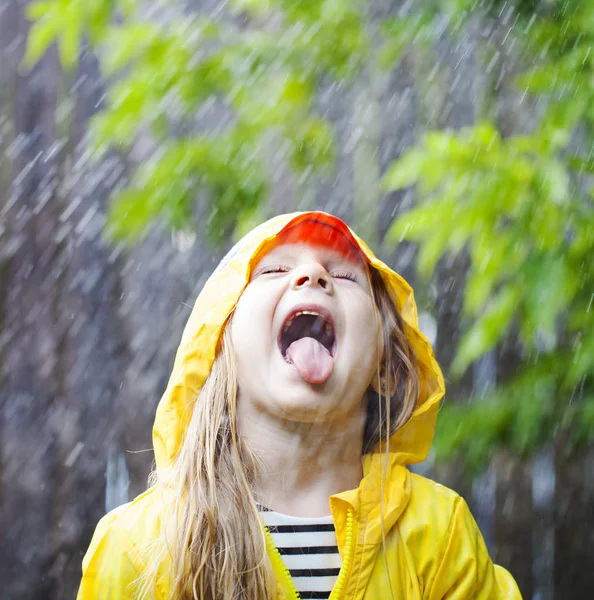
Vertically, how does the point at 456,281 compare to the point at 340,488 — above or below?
below

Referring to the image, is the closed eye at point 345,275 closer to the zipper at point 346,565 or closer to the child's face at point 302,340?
the child's face at point 302,340

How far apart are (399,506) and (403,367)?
0.26 m

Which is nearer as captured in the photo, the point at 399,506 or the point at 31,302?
the point at 399,506

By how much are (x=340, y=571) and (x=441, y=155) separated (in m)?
0.77

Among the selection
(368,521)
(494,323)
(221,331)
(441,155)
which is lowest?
(494,323)

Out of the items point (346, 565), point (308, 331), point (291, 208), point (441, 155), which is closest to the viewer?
point (346, 565)

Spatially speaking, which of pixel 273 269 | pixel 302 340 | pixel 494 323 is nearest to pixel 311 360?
pixel 302 340

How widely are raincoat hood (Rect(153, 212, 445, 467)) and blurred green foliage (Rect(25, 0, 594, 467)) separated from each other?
209 mm

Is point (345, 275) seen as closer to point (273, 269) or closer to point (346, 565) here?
point (273, 269)

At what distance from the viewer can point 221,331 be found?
3.86 feet

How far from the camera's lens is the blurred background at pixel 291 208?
143 cm

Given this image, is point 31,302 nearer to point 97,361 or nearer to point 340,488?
point 97,361

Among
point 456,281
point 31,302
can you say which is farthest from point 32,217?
point 456,281

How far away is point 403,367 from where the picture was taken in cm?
127
